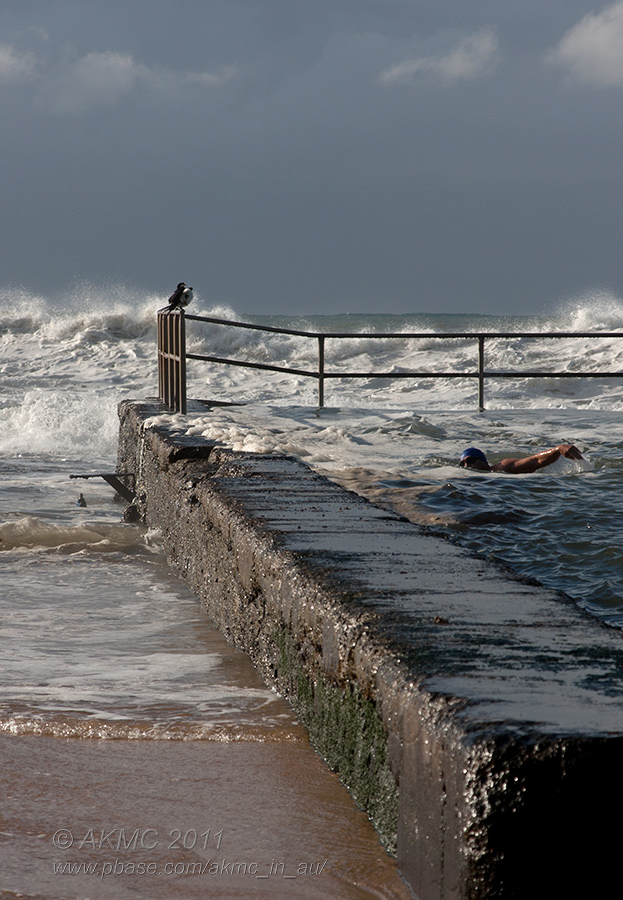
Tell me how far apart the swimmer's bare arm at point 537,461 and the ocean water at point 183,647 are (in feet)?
0.28

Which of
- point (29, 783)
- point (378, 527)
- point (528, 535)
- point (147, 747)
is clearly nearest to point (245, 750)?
point (147, 747)

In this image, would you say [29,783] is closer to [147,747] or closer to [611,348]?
[147,747]

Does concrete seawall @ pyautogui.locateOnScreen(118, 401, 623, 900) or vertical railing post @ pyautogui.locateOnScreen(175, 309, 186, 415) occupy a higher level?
vertical railing post @ pyautogui.locateOnScreen(175, 309, 186, 415)

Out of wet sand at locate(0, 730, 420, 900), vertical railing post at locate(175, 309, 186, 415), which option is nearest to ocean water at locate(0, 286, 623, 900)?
wet sand at locate(0, 730, 420, 900)

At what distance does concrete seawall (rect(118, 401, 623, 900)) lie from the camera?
127 cm

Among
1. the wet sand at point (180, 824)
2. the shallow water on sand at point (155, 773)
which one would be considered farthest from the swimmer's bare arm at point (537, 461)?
the wet sand at point (180, 824)

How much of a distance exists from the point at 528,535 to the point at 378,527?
2.30 m

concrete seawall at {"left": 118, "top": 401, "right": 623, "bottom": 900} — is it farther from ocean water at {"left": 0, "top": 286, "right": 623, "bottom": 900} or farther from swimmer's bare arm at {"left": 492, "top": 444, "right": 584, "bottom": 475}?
swimmer's bare arm at {"left": 492, "top": 444, "right": 584, "bottom": 475}

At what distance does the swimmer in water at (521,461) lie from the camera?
6785mm

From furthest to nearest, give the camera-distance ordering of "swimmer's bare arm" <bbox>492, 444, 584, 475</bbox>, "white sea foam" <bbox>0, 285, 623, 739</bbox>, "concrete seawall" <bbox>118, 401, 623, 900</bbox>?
1. "swimmer's bare arm" <bbox>492, 444, 584, 475</bbox>
2. "white sea foam" <bbox>0, 285, 623, 739</bbox>
3. "concrete seawall" <bbox>118, 401, 623, 900</bbox>

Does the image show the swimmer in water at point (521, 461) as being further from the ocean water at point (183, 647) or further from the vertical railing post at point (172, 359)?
the vertical railing post at point (172, 359)

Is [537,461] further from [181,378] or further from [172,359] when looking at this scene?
[172,359]

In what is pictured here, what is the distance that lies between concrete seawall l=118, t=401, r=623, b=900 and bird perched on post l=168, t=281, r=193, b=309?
4792 mm

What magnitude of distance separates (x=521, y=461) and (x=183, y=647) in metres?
4.21
